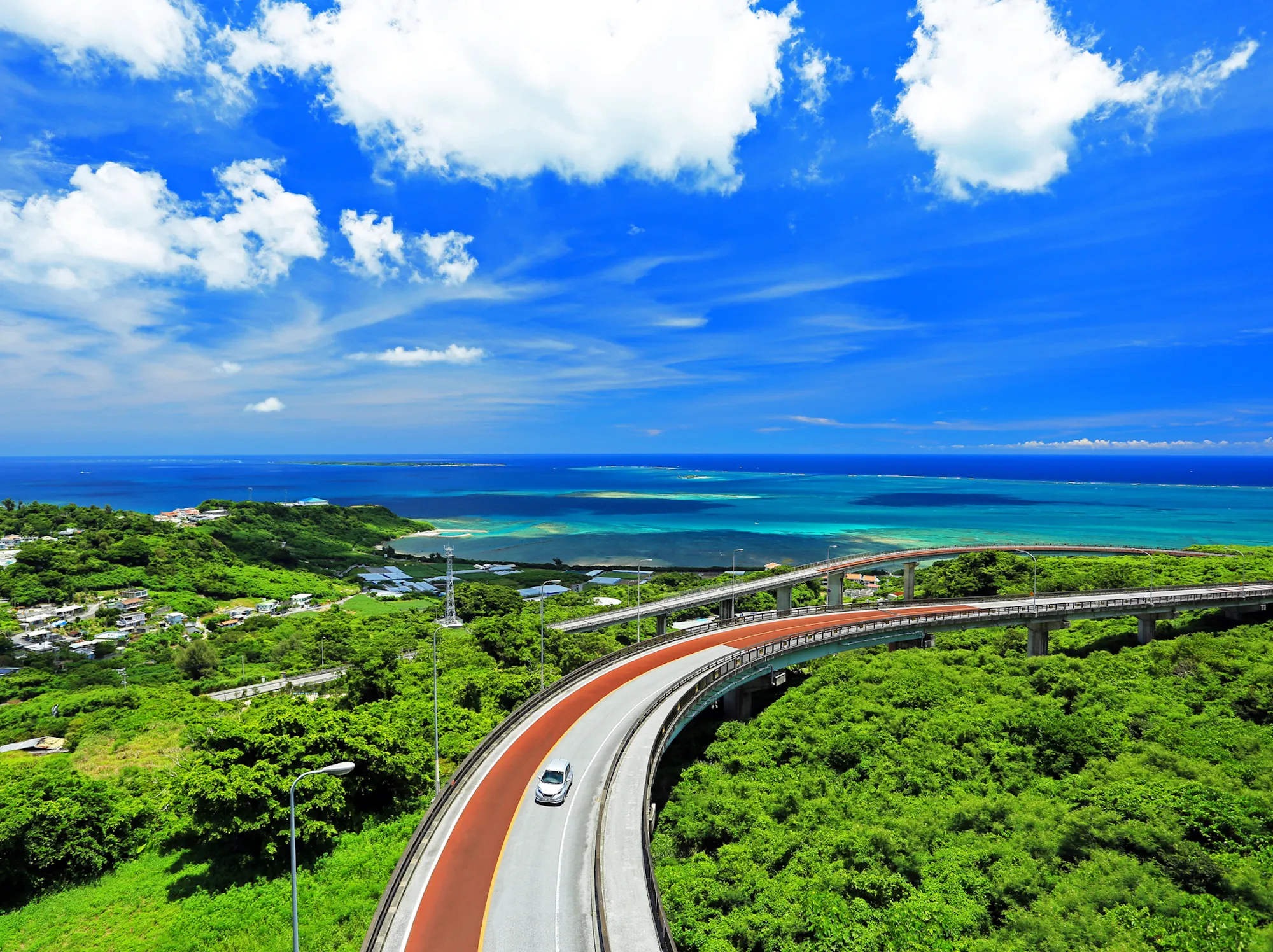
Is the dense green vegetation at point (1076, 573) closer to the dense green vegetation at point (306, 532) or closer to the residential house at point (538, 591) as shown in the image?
the residential house at point (538, 591)

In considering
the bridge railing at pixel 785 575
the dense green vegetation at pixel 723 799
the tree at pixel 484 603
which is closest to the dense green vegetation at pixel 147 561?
the tree at pixel 484 603

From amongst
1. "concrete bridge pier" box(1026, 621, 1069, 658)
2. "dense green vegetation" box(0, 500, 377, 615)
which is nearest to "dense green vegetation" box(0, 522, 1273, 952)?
"concrete bridge pier" box(1026, 621, 1069, 658)

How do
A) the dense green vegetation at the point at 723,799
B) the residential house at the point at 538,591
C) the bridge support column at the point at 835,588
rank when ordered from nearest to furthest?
1. the dense green vegetation at the point at 723,799
2. the bridge support column at the point at 835,588
3. the residential house at the point at 538,591

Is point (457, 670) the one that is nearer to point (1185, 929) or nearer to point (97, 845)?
point (97, 845)

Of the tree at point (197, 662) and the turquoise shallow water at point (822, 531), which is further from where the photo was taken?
the turquoise shallow water at point (822, 531)

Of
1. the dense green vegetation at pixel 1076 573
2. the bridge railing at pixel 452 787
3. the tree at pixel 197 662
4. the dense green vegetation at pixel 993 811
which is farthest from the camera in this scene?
the dense green vegetation at pixel 1076 573

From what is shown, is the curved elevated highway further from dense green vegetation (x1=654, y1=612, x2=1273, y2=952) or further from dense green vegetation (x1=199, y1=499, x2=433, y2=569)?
dense green vegetation (x1=199, y1=499, x2=433, y2=569)
